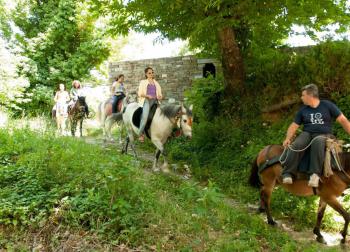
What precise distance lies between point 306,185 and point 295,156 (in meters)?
0.57

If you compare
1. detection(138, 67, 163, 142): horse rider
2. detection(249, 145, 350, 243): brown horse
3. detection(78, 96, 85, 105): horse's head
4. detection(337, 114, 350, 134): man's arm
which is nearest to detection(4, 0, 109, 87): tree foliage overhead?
detection(78, 96, 85, 105): horse's head

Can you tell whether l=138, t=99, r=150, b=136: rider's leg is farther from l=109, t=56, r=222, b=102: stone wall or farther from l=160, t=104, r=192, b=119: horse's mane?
l=109, t=56, r=222, b=102: stone wall

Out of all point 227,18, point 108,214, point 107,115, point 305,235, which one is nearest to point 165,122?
point 227,18

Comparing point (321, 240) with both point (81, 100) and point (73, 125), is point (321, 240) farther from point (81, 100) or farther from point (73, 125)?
point (73, 125)

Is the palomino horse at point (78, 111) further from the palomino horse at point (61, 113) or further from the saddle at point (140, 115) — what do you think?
the saddle at point (140, 115)

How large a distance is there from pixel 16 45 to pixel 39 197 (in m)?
17.7

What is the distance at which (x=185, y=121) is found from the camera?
28.0 ft

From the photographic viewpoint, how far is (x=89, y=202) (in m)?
5.34

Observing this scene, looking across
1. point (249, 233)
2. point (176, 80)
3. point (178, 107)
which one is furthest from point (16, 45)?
point (249, 233)

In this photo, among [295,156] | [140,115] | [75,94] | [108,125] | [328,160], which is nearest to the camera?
[328,160]

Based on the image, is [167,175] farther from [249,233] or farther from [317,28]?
[317,28]

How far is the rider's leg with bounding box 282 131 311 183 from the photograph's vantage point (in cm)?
595

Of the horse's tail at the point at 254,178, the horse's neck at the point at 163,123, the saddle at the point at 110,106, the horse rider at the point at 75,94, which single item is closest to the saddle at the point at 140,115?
the horse's neck at the point at 163,123

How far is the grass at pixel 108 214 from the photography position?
500cm
